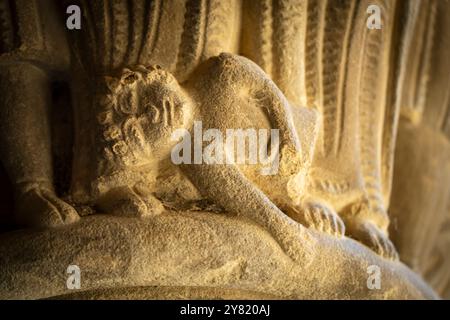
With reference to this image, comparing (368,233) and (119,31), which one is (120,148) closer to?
(119,31)

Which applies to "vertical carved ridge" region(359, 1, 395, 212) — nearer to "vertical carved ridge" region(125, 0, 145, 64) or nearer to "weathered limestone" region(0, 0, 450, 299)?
"weathered limestone" region(0, 0, 450, 299)

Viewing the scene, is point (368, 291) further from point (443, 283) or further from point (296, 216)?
point (443, 283)

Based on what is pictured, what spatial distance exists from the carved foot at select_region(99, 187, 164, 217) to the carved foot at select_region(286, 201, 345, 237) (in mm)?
293

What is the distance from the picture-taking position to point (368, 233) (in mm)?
1327

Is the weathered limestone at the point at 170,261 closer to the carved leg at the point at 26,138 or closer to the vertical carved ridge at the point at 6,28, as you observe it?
the carved leg at the point at 26,138

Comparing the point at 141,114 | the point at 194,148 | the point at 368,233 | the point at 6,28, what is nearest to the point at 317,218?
the point at 368,233

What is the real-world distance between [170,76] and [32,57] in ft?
1.04

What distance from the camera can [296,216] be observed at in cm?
123

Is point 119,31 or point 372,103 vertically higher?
point 119,31

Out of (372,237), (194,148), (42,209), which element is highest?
(194,148)

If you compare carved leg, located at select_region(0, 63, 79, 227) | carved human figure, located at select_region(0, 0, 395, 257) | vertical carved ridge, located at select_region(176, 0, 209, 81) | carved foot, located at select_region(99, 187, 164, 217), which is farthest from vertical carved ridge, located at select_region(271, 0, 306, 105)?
carved leg, located at select_region(0, 63, 79, 227)

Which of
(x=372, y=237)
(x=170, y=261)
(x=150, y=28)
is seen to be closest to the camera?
(x=170, y=261)

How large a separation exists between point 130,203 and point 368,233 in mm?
552

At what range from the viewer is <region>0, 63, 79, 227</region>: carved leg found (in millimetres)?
1155
